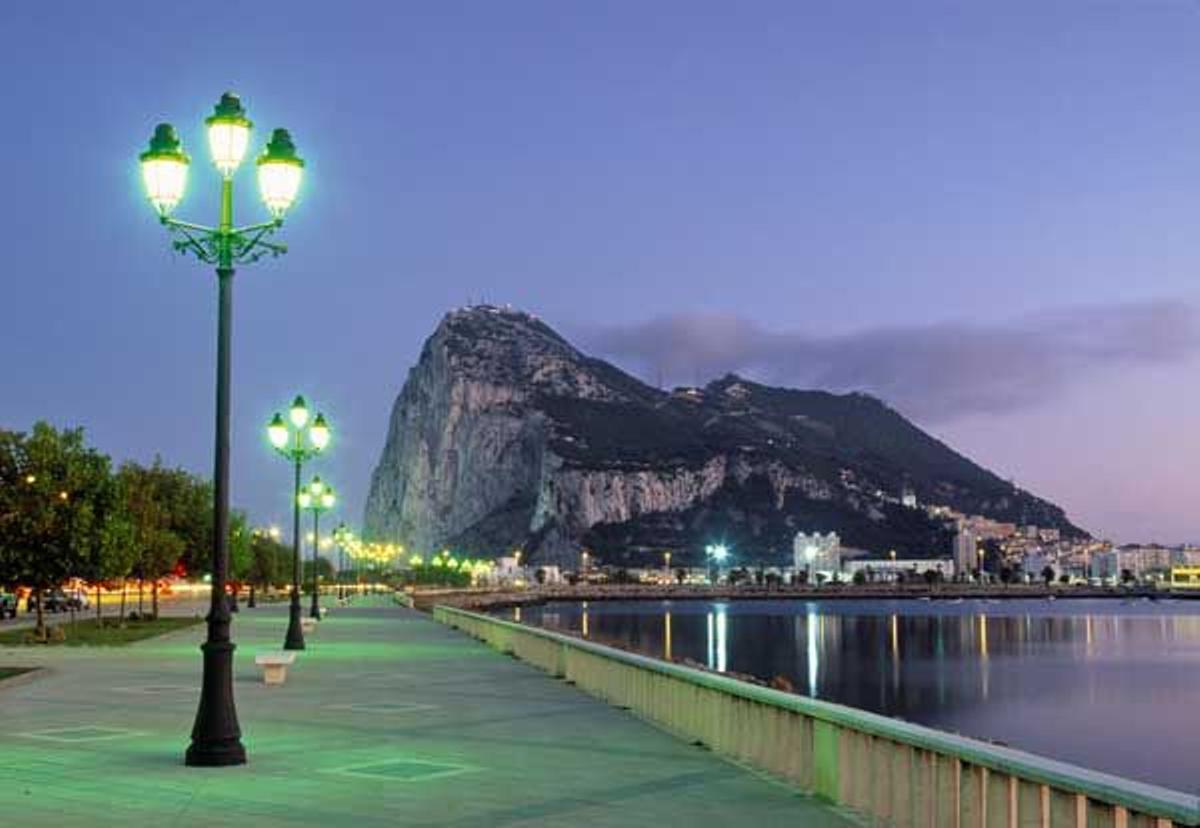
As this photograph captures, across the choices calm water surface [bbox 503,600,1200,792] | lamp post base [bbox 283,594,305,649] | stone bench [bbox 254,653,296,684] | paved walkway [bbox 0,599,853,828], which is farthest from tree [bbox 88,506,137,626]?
stone bench [bbox 254,653,296,684]

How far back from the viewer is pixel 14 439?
49.8 m

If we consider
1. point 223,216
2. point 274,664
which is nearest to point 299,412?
point 274,664

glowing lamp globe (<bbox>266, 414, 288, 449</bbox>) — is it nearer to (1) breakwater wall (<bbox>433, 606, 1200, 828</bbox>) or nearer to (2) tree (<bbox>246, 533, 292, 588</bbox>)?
(1) breakwater wall (<bbox>433, 606, 1200, 828</bbox>)

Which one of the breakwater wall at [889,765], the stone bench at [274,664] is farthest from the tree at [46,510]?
the breakwater wall at [889,765]

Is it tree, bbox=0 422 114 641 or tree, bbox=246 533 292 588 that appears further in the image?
tree, bbox=246 533 292 588

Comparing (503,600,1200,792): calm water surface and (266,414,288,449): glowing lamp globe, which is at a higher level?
(266,414,288,449): glowing lamp globe

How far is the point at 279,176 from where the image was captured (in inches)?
666

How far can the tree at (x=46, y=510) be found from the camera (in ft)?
155

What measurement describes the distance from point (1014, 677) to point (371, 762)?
85.7 meters

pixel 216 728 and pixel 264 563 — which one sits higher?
pixel 264 563

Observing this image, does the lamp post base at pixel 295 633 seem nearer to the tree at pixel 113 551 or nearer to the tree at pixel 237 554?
the tree at pixel 113 551

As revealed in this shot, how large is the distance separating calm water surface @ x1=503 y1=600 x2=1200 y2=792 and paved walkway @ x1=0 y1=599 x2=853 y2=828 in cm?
944

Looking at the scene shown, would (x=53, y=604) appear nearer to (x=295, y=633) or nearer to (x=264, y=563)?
(x=264, y=563)

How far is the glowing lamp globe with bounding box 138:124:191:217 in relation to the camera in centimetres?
1661
